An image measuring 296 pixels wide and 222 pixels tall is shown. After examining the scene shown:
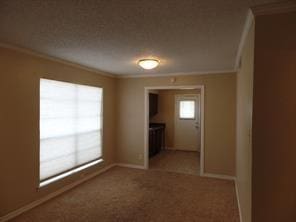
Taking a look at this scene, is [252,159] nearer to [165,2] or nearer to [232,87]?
[165,2]

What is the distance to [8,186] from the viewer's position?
112 inches

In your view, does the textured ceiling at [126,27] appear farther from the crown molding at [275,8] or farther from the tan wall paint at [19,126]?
the tan wall paint at [19,126]

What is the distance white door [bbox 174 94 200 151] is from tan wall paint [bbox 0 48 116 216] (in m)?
4.95

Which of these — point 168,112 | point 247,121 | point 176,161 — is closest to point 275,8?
point 247,121

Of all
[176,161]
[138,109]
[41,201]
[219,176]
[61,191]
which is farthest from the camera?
[176,161]

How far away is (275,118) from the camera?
1.68 m

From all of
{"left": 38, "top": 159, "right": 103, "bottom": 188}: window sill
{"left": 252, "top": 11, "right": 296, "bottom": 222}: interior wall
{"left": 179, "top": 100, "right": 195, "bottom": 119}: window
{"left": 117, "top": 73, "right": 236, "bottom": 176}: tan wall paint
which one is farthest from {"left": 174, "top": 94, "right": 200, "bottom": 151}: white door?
{"left": 252, "top": 11, "right": 296, "bottom": 222}: interior wall

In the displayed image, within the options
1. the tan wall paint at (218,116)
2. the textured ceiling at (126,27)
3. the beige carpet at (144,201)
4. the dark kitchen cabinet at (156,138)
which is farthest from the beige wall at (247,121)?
the dark kitchen cabinet at (156,138)

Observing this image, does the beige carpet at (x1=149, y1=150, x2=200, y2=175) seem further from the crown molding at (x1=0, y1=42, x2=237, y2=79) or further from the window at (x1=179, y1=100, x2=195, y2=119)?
the crown molding at (x1=0, y1=42, x2=237, y2=79)

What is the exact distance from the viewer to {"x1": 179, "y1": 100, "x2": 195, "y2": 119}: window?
7.53 metres

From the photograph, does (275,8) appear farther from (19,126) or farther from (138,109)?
(138,109)

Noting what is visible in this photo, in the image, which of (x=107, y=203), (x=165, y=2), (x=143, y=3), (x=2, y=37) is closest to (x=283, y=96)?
(x=165, y=2)

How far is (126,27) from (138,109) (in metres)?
3.29

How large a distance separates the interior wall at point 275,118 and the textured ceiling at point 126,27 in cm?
32
